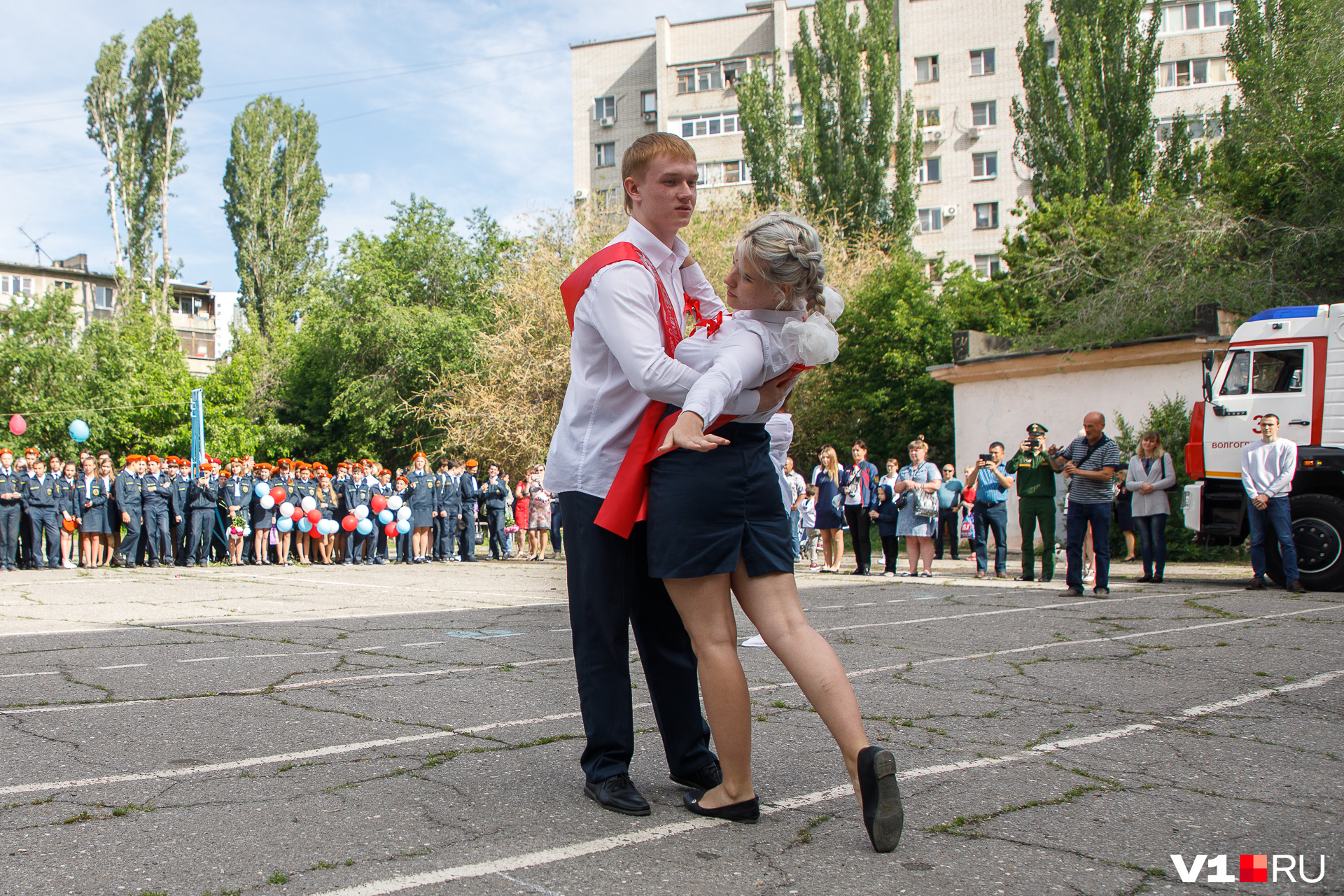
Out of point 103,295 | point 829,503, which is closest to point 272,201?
point 103,295

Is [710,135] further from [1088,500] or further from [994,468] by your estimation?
[1088,500]

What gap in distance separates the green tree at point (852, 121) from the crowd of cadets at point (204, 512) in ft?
74.2

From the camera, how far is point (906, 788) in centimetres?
343

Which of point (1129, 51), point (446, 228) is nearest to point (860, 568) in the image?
point (1129, 51)

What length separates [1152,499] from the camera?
1319cm

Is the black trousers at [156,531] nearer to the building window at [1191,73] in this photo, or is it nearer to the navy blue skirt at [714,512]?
the navy blue skirt at [714,512]

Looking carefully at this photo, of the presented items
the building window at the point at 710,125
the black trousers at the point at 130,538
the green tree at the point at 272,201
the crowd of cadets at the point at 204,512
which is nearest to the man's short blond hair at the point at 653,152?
the crowd of cadets at the point at 204,512

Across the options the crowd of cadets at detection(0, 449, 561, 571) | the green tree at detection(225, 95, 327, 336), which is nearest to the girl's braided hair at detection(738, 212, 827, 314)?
the crowd of cadets at detection(0, 449, 561, 571)

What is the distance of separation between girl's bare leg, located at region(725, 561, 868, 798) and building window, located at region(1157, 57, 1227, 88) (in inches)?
1849

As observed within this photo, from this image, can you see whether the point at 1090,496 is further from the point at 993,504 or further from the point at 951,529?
the point at 951,529

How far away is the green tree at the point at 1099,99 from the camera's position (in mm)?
34375

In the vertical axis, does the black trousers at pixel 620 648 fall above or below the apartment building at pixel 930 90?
below

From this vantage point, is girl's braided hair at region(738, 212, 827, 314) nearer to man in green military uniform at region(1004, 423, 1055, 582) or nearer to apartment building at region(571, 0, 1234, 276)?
man in green military uniform at region(1004, 423, 1055, 582)

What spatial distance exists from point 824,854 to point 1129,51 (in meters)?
37.7
